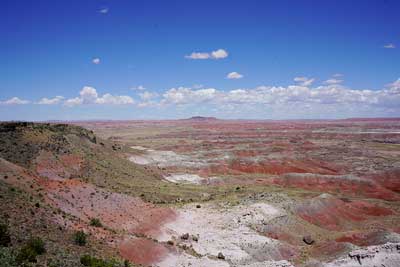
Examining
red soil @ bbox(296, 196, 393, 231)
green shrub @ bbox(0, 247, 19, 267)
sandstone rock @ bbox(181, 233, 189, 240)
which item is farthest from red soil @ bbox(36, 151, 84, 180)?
red soil @ bbox(296, 196, 393, 231)

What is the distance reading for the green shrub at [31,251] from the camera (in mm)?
16930

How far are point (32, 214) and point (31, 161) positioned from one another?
20.4 m

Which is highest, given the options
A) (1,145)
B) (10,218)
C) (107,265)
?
(1,145)

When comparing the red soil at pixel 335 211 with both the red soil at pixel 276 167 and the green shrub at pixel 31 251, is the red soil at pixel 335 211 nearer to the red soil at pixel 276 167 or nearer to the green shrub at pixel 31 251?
the green shrub at pixel 31 251

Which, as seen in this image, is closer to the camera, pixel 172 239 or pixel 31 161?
pixel 172 239

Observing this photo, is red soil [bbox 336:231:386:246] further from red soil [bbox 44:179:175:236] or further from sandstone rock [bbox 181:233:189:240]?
red soil [bbox 44:179:175:236]

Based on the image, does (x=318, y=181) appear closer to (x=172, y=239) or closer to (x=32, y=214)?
(x=172, y=239)

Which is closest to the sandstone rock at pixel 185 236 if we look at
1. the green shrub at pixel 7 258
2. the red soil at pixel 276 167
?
the green shrub at pixel 7 258

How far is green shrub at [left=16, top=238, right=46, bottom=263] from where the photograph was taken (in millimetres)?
16930

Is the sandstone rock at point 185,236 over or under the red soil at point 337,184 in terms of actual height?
over

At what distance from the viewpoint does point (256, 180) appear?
253 ft

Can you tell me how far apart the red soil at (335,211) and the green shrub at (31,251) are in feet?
115

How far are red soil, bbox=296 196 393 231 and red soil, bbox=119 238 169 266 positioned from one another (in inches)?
937

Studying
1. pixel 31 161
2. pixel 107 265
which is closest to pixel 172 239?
pixel 107 265
